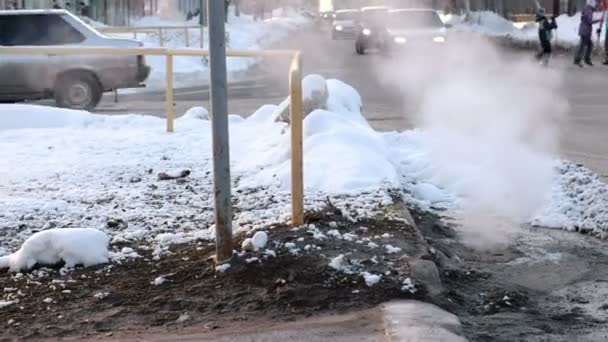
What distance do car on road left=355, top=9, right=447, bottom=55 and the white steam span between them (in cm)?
818

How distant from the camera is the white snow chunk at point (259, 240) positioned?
538cm

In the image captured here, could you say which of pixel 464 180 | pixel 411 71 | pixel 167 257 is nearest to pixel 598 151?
pixel 464 180

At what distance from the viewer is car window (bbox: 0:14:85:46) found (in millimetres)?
16000

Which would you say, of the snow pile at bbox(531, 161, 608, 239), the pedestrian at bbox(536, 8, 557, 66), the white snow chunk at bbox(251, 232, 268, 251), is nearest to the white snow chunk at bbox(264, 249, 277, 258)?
the white snow chunk at bbox(251, 232, 268, 251)

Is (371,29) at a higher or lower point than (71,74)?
lower

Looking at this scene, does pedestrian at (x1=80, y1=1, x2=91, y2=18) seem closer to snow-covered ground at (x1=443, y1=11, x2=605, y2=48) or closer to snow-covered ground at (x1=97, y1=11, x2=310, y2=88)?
snow-covered ground at (x1=97, y1=11, x2=310, y2=88)

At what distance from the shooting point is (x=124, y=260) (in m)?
5.57

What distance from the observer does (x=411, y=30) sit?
91.8ft

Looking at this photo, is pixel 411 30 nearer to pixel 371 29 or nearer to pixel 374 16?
pixel 371 29

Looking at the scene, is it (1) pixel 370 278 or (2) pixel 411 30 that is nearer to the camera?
(1) pixel 370 278

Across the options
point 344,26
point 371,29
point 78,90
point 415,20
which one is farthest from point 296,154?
point 344,26

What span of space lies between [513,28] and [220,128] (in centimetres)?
3788

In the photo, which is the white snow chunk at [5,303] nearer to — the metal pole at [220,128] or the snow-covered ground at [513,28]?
the metal pole at [220,128]

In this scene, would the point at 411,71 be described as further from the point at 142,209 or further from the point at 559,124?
the point at 142,209
